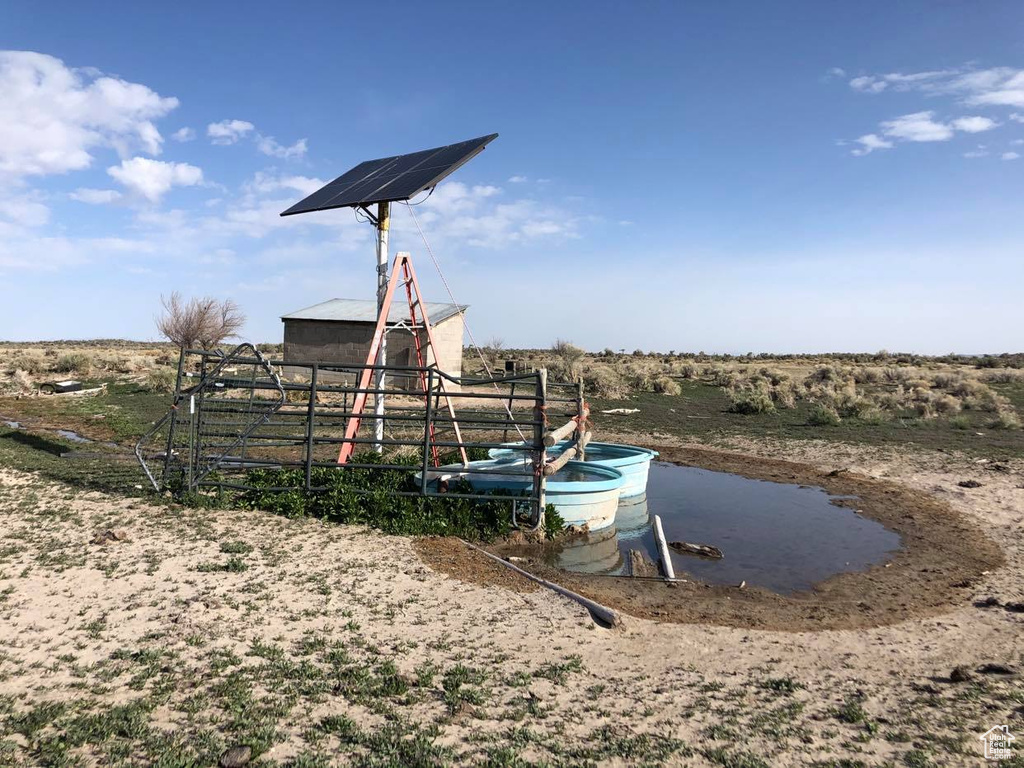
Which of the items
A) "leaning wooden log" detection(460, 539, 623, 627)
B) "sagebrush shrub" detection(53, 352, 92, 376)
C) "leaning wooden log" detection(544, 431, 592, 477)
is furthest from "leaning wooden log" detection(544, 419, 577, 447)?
"sagebrush shrub" detection(53, 352, 92, 376)

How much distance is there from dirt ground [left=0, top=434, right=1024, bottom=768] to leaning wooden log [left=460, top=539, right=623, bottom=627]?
0.38ft

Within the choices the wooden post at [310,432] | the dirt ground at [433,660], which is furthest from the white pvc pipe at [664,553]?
the wooden post at [310,432]

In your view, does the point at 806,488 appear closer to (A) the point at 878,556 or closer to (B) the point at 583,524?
(A) the point at 878,556

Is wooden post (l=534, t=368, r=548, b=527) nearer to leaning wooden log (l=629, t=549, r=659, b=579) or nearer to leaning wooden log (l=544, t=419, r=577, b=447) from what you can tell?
leaning wooden log (l=544, t=419, r=577, b=447)

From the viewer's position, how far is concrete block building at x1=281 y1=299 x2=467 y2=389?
27.3 metres

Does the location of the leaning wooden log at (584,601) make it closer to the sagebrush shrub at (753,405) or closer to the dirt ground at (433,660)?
the dirt ground at (433,660)

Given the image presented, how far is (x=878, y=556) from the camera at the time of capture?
339 inches

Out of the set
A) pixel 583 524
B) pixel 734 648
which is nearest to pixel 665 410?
pixel 583 524

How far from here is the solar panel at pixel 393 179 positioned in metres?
10.2

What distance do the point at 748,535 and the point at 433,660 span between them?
19.9ft

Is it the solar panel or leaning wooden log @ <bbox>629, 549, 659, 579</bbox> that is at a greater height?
the solar panel

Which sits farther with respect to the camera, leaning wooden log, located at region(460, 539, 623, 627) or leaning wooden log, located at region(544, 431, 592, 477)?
leaning wooden log, located at region(544, 431, 592, 477)

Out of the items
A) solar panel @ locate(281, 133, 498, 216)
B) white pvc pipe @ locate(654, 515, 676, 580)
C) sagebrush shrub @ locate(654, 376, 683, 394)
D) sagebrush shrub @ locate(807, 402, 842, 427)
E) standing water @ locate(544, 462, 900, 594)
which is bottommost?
standing water @ locate(544, 462, 900, 594)

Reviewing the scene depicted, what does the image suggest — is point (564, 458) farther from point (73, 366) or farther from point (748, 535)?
point (73, 366)
